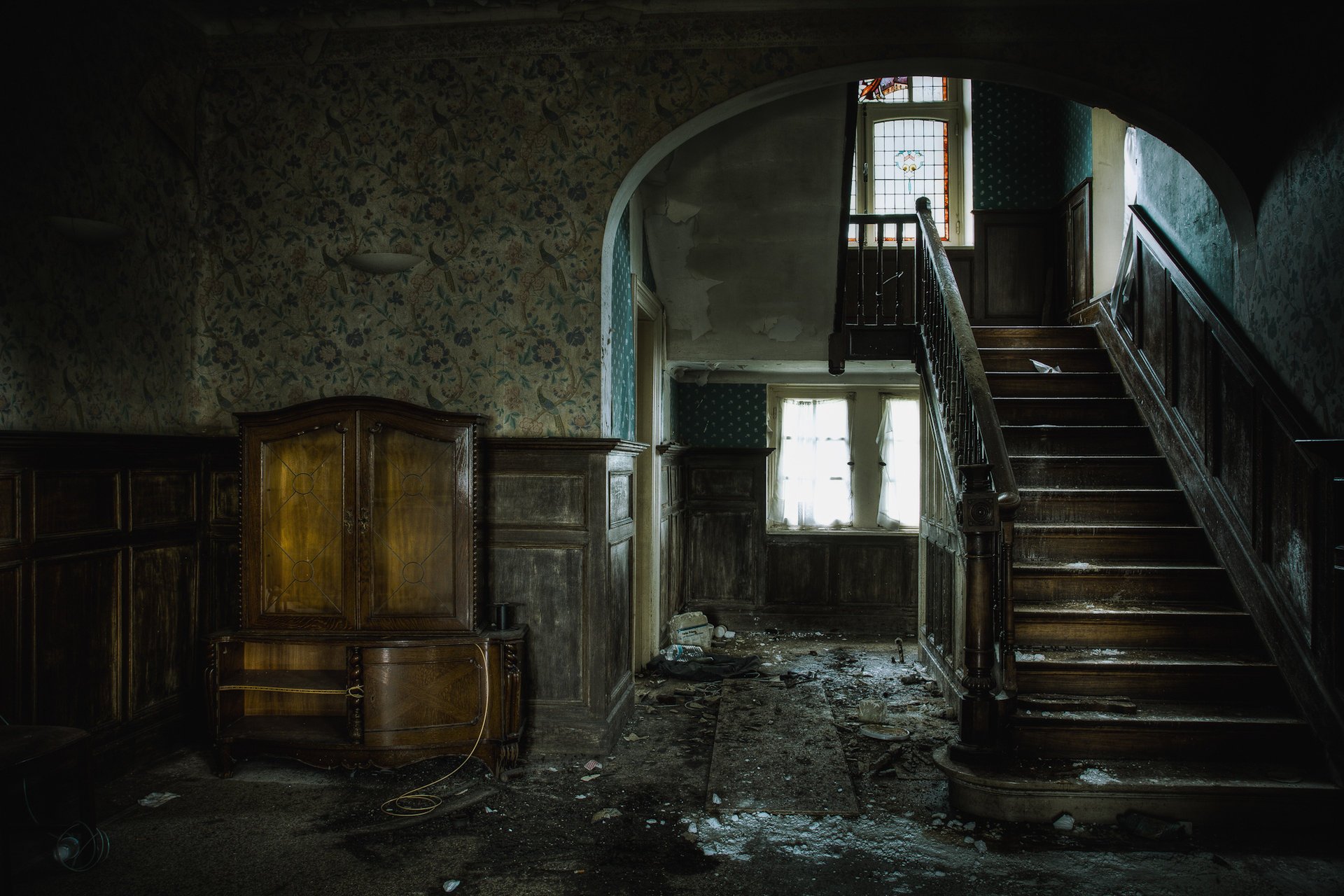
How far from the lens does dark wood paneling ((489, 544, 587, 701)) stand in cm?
439

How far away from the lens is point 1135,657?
4.12 metres

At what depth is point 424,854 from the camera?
3281 mm

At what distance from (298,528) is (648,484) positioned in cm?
276

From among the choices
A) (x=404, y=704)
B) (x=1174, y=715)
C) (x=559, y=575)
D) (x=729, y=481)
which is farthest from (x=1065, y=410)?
(x=404, y=704)

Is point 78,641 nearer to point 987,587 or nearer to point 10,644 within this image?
point 10,644

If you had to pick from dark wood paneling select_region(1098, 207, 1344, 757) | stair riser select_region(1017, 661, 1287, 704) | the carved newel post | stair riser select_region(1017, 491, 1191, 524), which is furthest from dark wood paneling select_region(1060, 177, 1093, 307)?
the carved newel post

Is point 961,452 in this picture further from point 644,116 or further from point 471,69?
point 471,69

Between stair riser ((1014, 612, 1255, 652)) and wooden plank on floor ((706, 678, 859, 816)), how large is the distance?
115 cm

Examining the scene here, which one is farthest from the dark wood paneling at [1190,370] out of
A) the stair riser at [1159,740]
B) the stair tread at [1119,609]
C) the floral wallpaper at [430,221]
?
the floral wallpaper at [430,221]

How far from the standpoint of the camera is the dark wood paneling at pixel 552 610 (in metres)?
4.39

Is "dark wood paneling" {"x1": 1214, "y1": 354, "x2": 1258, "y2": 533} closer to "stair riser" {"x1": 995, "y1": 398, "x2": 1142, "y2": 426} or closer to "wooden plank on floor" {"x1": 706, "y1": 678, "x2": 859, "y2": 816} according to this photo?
"stair riser" {"x1": 995, "y1": 398, "x2": 1142, "y2": 426}

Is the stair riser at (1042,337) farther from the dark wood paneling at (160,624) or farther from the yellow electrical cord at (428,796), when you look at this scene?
the dark wood paneling at (160,624)

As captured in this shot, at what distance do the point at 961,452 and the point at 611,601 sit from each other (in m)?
2.06

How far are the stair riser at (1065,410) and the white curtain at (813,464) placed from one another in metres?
2.72
